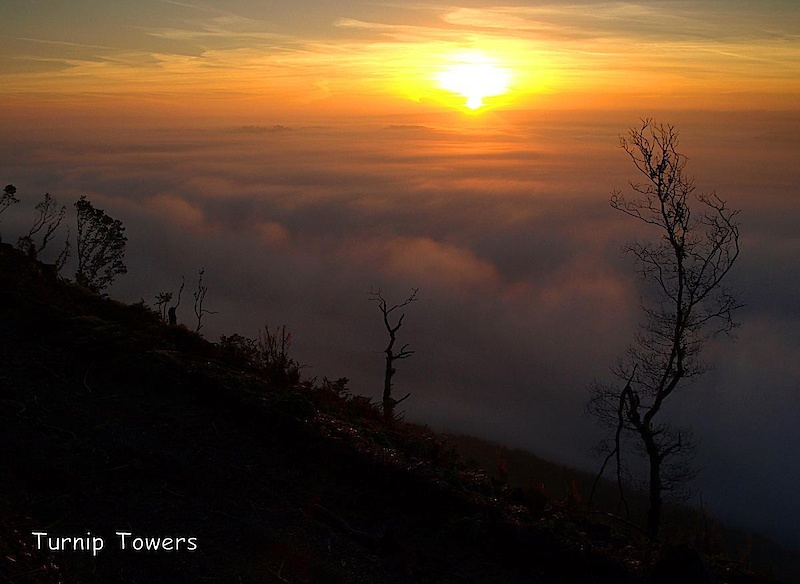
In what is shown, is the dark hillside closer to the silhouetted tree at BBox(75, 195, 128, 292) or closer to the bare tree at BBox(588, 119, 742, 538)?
the bare tree at BBox(588, 119, 742, 538)

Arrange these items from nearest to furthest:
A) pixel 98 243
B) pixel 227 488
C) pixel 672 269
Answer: pixel 227 488, pixel 672 269, pixel 98 243

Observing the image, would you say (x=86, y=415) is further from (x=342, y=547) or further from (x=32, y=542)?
(x=342, y=547)

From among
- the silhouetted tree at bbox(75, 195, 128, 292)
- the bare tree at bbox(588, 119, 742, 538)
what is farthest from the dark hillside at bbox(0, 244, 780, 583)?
Result: the silhouetted tree at bbox(75, 195, 128, 292)

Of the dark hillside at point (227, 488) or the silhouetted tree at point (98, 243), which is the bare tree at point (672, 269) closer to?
the dark hillside at point (227, 488)

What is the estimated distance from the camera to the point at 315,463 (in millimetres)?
7965

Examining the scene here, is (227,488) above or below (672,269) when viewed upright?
below

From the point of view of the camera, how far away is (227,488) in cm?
721

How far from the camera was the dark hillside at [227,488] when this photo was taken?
20.2ft

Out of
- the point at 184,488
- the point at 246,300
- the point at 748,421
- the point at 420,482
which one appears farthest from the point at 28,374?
the point at 246,300

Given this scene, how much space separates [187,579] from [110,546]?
796 millimetres

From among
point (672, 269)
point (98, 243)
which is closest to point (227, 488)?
point (672, 269)

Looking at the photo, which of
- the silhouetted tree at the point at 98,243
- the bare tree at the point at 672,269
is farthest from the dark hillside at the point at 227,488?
the silhouetted tree at the point at 98,243

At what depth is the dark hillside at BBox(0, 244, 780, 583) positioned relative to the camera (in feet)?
20.2

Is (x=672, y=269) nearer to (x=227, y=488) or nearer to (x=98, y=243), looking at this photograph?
(x=227, y=488)
